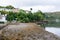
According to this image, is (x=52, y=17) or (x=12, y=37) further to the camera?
(x=52, y=17)

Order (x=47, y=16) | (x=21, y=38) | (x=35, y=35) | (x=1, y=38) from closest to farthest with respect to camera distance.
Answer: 1. (x=1, y=38)
2. (x=21, y=38)
3. (x=35, y=35)
4. (x=47, y=16)

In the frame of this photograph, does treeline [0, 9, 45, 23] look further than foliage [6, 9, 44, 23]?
No

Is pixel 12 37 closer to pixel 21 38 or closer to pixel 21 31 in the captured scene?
pixel 21 38

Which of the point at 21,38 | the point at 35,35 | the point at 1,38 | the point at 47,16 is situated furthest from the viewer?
the point at 47,16

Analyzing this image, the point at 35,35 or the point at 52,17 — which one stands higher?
the point at 35,35

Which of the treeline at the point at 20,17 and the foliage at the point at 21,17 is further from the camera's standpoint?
the foliage at the point at 21,17

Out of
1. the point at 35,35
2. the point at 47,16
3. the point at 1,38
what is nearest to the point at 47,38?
the point at 35,35

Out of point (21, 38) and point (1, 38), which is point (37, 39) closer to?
point (21, 38)

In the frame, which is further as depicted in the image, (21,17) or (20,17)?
(20,17)

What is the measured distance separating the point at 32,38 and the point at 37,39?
0.57 feet

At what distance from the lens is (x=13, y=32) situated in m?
10.2

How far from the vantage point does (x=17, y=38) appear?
30.1 ft

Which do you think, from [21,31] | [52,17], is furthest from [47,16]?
[21,31]

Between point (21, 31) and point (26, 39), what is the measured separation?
44.8 inches
